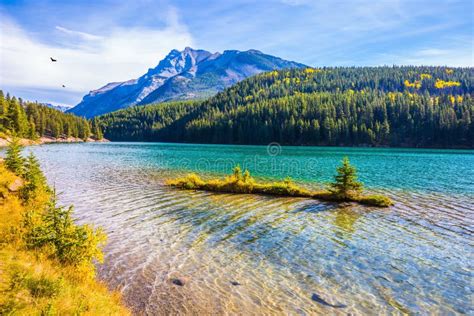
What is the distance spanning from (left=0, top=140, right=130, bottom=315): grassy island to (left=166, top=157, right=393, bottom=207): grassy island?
63.7 feet

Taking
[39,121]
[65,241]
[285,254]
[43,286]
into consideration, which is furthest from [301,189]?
[39,121]

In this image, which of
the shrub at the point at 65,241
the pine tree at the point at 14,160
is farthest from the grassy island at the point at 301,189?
the shrub at the point at 65,241

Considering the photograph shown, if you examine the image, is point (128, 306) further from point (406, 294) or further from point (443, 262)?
point (443, 262)

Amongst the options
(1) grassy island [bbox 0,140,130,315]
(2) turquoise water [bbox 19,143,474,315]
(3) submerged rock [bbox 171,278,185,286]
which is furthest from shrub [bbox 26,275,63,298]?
(3) submerged rock [bbox 171,278,185,286]

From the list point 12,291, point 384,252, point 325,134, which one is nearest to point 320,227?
point 384,252

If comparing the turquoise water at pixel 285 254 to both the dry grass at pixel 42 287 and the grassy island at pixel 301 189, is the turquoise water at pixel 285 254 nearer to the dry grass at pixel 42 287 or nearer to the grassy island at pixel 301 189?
the dry grass at pixel 42 287

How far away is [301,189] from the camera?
3098 cm

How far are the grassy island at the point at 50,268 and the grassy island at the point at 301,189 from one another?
19416 millimetres

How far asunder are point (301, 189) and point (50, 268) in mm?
24812

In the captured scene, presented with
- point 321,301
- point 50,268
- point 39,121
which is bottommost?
point 321,301

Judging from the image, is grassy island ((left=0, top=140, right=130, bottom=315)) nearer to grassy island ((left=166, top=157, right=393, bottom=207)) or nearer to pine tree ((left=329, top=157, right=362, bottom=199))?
grassy island ((left=166, top=157, right=393, bottom=207))

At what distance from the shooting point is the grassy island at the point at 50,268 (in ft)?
24.4

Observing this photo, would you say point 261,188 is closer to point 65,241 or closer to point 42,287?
point 65,241

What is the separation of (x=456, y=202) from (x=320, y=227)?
1652 cm
